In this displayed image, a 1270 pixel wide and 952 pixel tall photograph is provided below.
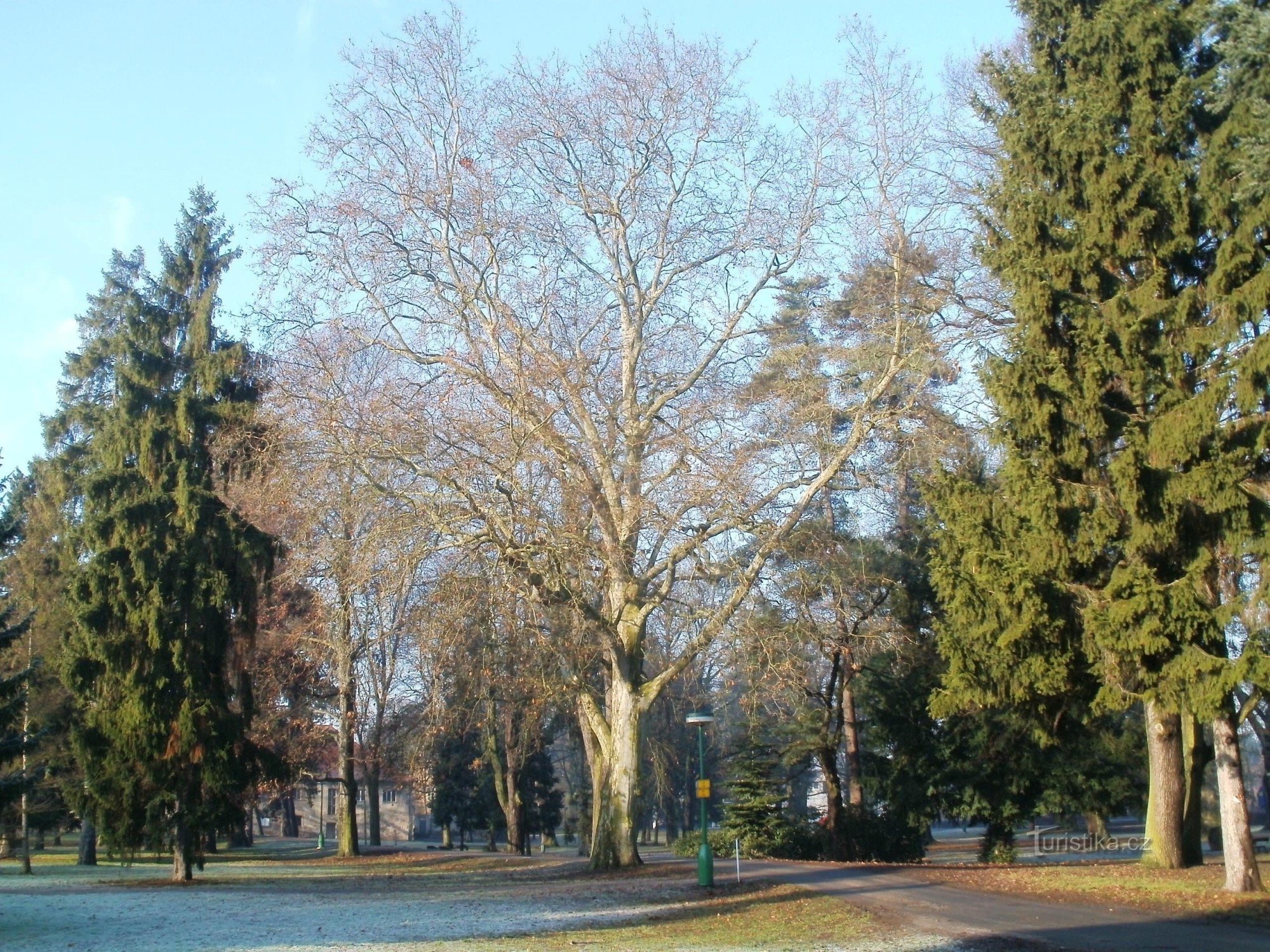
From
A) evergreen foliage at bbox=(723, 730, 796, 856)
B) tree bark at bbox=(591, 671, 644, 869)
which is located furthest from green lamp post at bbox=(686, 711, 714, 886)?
evergreen foliage at bbox=(723, 730, 796, 856)

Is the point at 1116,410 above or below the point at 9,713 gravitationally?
above

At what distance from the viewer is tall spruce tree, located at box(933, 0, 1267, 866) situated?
1443 cm

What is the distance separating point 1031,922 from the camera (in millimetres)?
13883

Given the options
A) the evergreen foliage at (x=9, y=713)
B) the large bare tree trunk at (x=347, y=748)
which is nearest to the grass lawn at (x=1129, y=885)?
the large bare tree trunk at (x=347, y=748)

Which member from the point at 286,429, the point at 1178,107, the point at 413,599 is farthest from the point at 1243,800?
the point at 286,429

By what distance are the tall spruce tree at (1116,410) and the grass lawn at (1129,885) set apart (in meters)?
2.48

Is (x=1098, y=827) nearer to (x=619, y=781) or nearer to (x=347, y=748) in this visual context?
(x=619, y=781)

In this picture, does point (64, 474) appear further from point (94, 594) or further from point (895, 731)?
point (895, 731)

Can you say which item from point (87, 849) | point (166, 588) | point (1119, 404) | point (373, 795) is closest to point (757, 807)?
point (166, 588)

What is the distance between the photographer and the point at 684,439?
19.6 meters

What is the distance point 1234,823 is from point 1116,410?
5.91 metres

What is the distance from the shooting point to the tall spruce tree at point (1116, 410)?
568 inches

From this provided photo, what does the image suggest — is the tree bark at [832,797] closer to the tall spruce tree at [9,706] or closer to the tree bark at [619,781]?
the tree bark at [619,781]

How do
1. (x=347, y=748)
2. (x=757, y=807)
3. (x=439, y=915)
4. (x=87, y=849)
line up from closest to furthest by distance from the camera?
(x=439, y=915) < (x=757, y=807) < (x=87, y=849) < (x=347, y=748)
